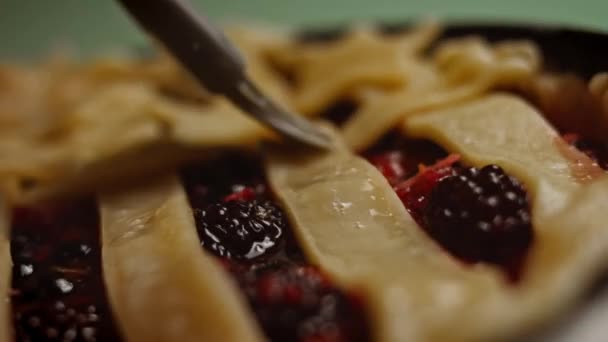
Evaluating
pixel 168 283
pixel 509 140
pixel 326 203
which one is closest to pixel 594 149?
pixel 509 140

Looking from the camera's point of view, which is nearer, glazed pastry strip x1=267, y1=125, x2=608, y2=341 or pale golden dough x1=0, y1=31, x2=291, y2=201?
glazed pastry strip x1=267, y1=125, x2=608, y2=341

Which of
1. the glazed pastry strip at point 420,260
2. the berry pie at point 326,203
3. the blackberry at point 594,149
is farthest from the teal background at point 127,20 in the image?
the glazed pastry strip at point 420,260

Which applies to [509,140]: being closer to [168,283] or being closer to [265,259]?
[265,259]

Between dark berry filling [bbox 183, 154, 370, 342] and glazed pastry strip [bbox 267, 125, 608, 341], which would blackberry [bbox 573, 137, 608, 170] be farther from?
dark berry filling [bbox 183, 154, 370, 342]

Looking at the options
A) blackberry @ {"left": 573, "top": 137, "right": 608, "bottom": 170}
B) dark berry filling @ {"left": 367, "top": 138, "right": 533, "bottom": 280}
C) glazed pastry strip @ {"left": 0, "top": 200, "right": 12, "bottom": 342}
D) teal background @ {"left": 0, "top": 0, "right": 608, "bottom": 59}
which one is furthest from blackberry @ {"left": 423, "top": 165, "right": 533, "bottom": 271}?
teal background @ {"left": 0, "top": 0, "right": 608, "bottom": 59}

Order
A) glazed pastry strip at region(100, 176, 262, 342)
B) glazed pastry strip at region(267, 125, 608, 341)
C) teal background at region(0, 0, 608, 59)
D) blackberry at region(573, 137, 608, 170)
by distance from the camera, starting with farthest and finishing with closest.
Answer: teal background at region(0, 0, 608, 59) < blackberry at region(573, 137, 608, 170) < glazed pastry strip at region(100, 176, 262, 342) < glazed pastry strip at region(267, 125, 608, 341)

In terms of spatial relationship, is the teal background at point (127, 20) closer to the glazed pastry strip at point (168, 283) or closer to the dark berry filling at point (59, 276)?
the dark berry filling at point (59, 276)
